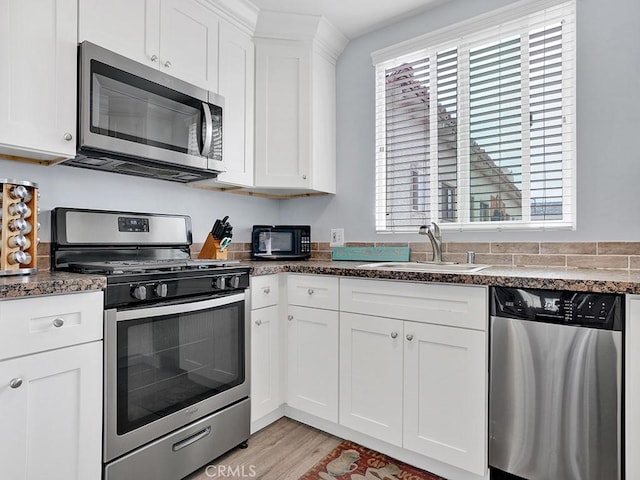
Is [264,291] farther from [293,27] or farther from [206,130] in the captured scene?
[293,27]

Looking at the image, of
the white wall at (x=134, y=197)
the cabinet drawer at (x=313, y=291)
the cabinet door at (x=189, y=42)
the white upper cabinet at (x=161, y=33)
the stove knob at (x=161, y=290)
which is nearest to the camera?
the stove knob at (x=161, y=290)

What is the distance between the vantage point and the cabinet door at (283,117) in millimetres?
2461

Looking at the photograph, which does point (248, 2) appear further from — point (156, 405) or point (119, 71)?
point (156, 405)

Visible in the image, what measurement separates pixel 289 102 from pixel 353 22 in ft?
2.21

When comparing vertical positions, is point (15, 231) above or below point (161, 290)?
above

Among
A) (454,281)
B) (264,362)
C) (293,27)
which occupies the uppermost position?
(293,27)

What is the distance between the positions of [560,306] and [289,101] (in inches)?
75.6

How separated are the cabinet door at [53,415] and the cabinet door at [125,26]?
1.28 metres

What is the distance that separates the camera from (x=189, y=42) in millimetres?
2020

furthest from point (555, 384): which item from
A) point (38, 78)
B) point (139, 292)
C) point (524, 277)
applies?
point (38, 78)

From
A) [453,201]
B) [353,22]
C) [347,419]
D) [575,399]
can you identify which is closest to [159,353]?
[347,419]

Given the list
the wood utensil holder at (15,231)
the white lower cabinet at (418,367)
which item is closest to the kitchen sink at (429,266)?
the white lower cabinet at (418,367)

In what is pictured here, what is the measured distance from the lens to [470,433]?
63.1 inches

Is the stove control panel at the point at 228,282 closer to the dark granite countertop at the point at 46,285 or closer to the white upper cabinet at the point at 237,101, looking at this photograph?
the dark granite countertop at the point at 46,285
